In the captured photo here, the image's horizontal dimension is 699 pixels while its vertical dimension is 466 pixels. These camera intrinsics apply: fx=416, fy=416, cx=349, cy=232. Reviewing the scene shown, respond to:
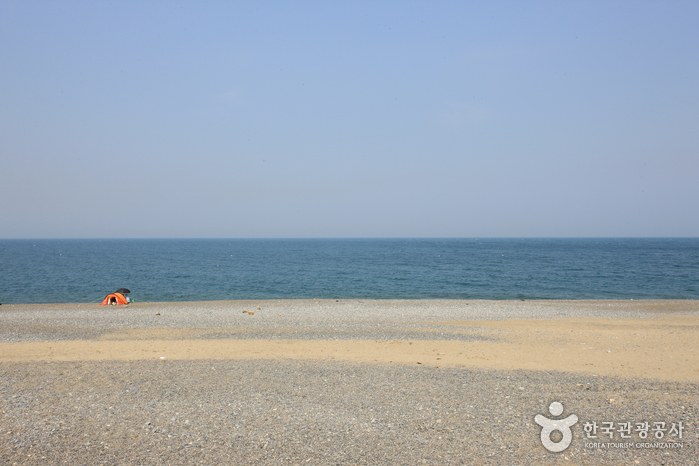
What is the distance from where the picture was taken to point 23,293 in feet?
104

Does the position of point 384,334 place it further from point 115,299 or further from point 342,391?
point 115,299

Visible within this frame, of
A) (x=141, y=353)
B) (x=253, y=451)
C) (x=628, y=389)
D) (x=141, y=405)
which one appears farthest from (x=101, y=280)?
(x=628, y=389)

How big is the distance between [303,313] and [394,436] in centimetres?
1361

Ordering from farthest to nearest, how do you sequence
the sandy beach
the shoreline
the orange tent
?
1. the orange tent
2. the shoreline
3. the sandy beach

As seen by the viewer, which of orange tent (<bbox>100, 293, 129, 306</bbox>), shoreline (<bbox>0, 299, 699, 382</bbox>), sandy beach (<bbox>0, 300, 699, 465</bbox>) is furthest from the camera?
orange tent (<bbox>100, 293, 129, 306</bbox>)

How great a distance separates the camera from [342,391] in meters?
8.91

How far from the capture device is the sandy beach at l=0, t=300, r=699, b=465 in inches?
251

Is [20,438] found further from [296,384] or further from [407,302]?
[407,302]

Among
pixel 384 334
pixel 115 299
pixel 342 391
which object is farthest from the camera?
pixel 115 299

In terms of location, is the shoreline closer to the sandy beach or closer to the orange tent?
the sandy beach

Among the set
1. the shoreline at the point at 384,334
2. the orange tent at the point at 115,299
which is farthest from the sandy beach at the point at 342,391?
the orange tent at the point at 115,299

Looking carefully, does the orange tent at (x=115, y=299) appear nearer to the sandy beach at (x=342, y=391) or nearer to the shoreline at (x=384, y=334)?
the shoreline at (x=384, y=334)

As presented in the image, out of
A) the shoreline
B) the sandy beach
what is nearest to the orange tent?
the shoreline

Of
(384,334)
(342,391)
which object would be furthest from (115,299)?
(342,391)
